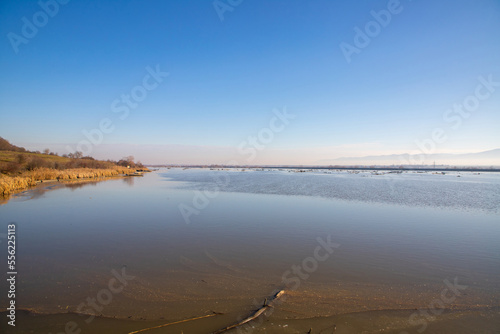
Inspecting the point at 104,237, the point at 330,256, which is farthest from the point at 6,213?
the point at 330,256

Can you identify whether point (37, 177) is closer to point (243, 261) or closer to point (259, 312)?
point (243, 261)

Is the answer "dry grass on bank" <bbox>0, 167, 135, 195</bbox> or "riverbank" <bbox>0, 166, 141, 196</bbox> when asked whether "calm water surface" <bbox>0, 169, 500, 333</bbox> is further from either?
"dry grass on bank" <bbox>0, 167, 135, 195</bbox>

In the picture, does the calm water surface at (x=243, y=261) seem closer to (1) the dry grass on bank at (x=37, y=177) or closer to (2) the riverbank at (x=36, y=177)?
(2) the riverbank at (x=36, y=177)

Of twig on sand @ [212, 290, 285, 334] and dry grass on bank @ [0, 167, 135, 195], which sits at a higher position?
dry grass on bank @ [0, 167, 135, 195]

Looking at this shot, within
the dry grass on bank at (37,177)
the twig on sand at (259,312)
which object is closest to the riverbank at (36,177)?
the dry grass on bank at (37,177)

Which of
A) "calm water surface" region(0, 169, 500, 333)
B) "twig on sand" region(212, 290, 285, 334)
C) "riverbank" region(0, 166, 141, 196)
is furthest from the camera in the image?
"riverbank" region(0, 166, 141, 196)

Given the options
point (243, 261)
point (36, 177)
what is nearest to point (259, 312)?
point (243, 261)

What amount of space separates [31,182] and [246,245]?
32.0 meters

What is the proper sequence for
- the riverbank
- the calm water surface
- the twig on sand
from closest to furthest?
the twig on sand → the calm water surface → the riverbank

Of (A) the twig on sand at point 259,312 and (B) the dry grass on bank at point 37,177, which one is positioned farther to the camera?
(B) the dry grass on bank at point 37,177

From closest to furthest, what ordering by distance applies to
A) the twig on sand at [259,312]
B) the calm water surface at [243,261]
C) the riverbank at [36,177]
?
1. the twig on sand at [259,312]
2. the calm water surface at [243,261]
3. the riverbank at [36,177]

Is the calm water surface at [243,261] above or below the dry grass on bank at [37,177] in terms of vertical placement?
below

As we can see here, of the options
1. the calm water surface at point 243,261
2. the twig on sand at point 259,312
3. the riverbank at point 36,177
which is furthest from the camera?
the riverbank at point 36,177

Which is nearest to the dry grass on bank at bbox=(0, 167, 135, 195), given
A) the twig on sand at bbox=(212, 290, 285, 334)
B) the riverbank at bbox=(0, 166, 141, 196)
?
the riverbank at bbox=(0, 166, 141, 196)
